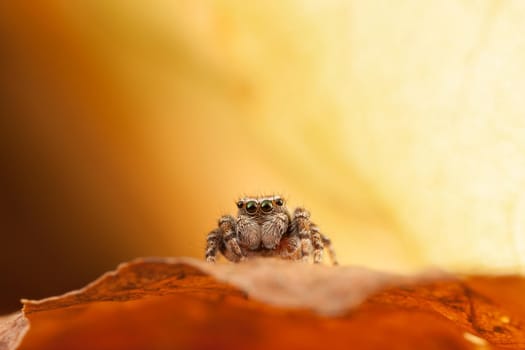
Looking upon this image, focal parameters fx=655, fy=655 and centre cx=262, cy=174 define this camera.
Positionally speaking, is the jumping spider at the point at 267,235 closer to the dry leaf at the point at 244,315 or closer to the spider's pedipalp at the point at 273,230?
the spider's pedipalp at the point at 273,230

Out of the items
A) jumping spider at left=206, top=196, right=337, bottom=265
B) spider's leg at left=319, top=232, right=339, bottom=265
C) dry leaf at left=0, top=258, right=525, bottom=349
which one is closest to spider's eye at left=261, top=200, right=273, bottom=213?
jumping spider at left=206, top=196, right=337, bottom=265

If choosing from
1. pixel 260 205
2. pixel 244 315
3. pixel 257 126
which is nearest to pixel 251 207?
pixel 260 205

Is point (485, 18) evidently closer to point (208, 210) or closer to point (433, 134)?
point (433, 134)

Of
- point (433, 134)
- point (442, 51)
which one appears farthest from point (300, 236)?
point (442, 51)

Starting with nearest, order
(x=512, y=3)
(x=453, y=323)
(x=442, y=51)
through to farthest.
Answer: (x=453, y=323)
(x=512, y=3)
(x=442, y=51)

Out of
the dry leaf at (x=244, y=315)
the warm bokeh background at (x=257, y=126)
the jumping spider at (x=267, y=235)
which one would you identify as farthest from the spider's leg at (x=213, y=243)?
the dry leaf at (x=244, y=315)

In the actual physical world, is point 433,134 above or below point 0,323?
above

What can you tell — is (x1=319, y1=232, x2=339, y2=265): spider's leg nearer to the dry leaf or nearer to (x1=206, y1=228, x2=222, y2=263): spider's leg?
(x1=206, y1=228, x2=222, y2=263): spider's leg
